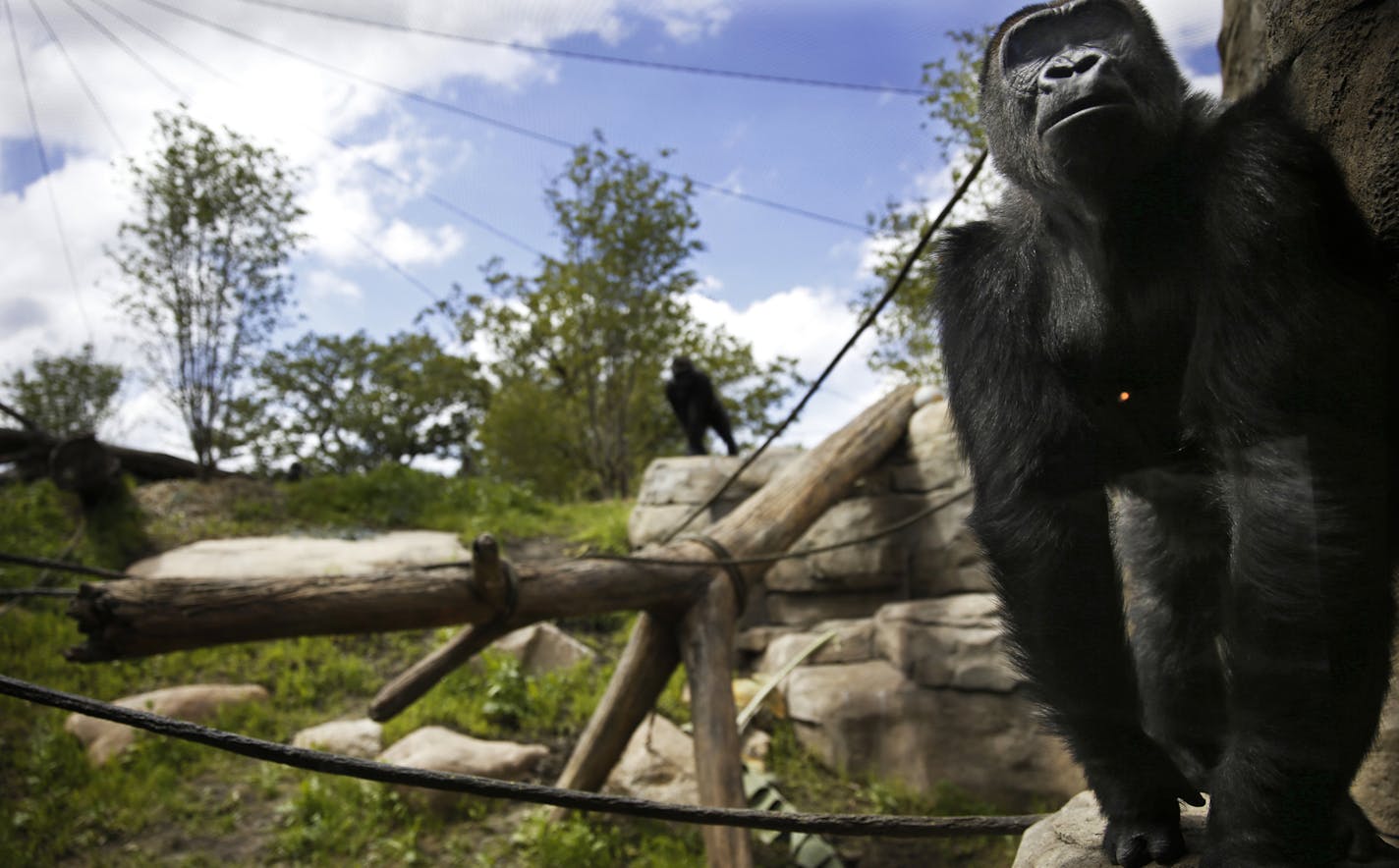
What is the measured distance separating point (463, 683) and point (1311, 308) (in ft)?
18.0

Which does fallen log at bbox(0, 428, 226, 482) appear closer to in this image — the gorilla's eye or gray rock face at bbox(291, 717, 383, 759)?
gray rock face at bbox(291, 717, 383, 759)

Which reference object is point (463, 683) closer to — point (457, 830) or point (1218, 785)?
point (457, 830)

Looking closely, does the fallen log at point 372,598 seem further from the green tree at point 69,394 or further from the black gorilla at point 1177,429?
the green tree at point 69,394

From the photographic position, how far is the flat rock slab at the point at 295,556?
6949 millimetres

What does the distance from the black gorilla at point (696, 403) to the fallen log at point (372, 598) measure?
420 centimetres

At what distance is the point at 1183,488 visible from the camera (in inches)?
67.6

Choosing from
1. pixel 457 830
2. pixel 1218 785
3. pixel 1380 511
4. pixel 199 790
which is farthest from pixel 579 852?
pixel 1380 511

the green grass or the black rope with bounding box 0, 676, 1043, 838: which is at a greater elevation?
the black rope with bounding box 0, 676, 1043, 838

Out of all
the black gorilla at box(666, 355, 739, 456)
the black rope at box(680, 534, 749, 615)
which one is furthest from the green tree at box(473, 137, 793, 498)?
the black rope at box(680, 534, 749, 615)

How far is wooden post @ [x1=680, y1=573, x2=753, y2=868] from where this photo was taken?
4.04m

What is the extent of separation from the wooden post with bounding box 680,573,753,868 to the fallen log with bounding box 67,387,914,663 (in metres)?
0.13

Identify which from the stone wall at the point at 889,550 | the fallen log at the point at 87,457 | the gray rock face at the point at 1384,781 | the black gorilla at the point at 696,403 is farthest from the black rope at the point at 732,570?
the fallen log at the point at 87,457

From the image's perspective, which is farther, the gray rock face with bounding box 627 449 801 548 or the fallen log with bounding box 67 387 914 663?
the gray rock face with bounding box 627 449 801 548

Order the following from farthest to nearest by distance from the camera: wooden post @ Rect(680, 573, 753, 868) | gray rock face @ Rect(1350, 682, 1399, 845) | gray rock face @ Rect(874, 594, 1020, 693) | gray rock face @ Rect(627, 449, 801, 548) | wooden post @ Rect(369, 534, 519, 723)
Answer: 1. gray rock face @ Rect(627, 449, 801, 548)
2. gray rock face @ Rect(874, 594, 1020, 693)
3. wooden post @ Rect(680, 573, 753, 868)
4. wooden post @ Rect(369, 534, 519, 723)
5. gray rock face @ Rect(1350, 682, 1399, 845)
